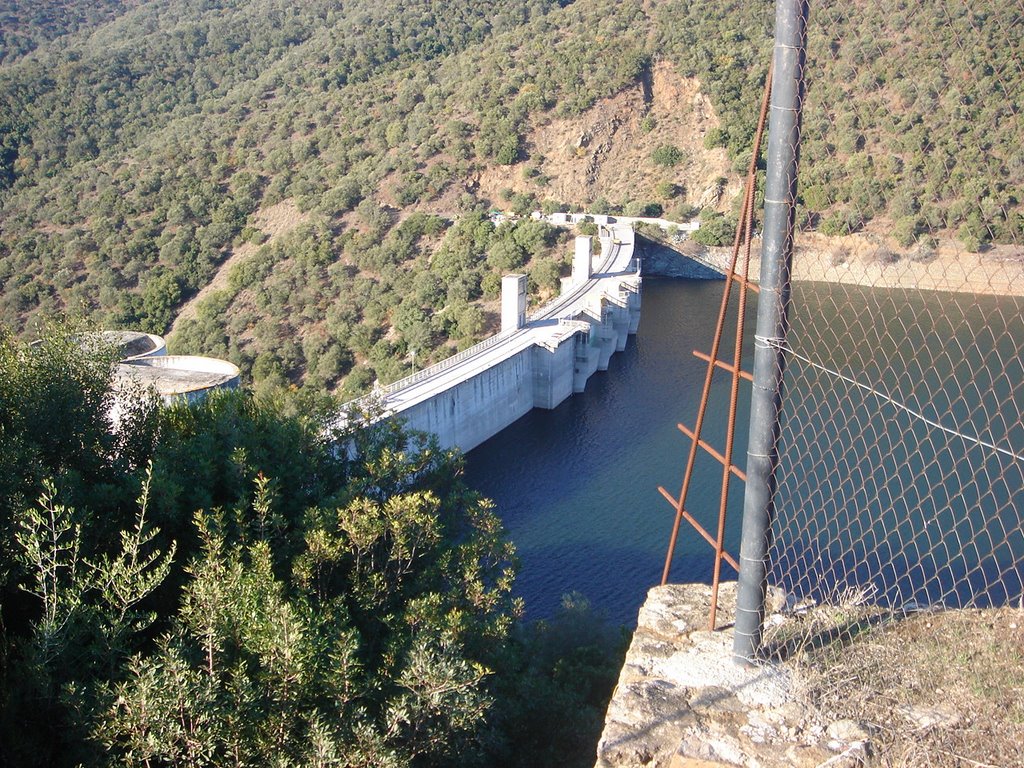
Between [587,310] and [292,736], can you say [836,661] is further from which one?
[587,310]

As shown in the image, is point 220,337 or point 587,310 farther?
point 220,337

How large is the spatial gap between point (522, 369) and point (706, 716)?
2548cm

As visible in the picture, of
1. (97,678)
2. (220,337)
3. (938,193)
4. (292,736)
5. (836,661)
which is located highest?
(938,193)

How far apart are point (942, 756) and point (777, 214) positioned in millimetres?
2876

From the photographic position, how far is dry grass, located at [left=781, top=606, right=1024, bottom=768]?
14.8 feet

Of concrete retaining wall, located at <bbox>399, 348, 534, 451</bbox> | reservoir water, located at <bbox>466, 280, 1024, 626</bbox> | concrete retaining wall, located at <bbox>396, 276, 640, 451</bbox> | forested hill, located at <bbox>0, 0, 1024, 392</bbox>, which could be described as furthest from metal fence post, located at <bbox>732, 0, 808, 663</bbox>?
forested hill, located at <bbox>0, 0, 1024, 392</bbox>

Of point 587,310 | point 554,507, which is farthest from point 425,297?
point 554,507

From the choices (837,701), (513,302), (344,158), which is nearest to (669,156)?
(344,158)

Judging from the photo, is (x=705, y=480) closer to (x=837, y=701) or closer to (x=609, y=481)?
(x=609, y=481)

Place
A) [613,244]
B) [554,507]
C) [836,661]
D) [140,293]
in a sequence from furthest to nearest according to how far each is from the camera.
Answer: [613,244]
[140,293]
[554,507]
[836,661]

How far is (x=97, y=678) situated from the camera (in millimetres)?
6242

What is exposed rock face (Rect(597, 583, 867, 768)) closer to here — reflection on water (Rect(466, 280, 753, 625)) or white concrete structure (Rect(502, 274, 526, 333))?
reflection on water (Rect(466, 280, 753, 625))

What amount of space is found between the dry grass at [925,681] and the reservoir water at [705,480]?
597 cm

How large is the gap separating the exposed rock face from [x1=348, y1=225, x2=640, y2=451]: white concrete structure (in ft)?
50.5
